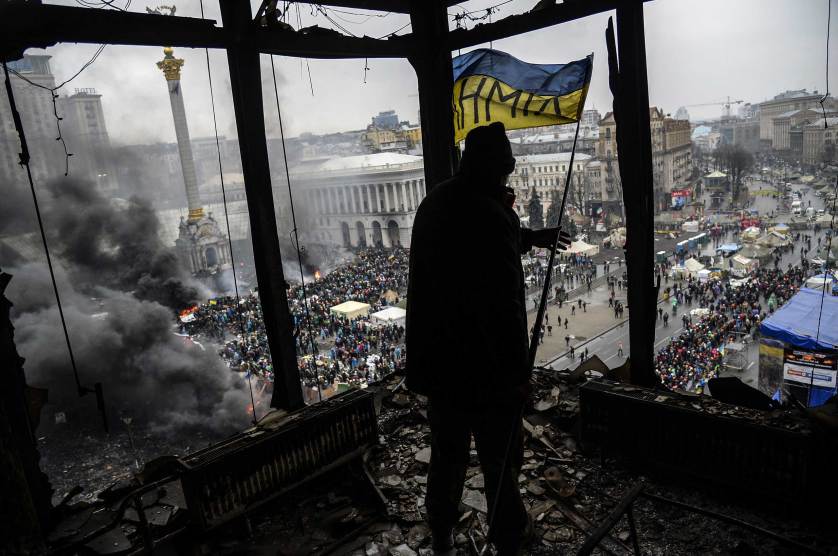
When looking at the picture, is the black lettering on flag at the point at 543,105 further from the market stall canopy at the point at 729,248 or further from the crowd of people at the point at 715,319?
the market stall canopy at the point at 729,248

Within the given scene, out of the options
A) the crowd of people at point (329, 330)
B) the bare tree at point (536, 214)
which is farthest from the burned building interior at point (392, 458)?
the bare tree at point (536, 214)

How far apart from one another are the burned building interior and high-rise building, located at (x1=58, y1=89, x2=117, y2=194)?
87.0 ft

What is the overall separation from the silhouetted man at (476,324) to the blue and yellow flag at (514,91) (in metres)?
2.59

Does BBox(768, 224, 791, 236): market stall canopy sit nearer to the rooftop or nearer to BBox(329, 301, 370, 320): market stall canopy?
the rooftop

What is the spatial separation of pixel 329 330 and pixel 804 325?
17.3 metres

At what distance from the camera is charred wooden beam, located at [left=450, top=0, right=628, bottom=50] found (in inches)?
165

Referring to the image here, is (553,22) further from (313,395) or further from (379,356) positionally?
(379,356)

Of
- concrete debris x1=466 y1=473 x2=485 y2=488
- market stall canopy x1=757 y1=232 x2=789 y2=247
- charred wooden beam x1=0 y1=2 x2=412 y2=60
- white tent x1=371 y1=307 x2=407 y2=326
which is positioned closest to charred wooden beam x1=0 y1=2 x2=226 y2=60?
charred wooden beam x1=0 y1=2 x2=412 y2=60

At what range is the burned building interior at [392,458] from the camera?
8.96ft

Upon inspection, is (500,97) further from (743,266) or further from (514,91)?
(743,266)

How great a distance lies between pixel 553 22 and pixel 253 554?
4802 millimetres

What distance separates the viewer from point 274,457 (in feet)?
11.0

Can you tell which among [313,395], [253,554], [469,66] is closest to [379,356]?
[313,395]

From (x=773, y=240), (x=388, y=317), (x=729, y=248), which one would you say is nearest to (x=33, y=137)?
(x=388, y=317)
